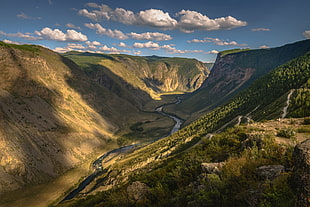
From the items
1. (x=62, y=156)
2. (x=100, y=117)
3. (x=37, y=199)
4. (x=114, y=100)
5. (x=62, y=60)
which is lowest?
(x=37, y=199)

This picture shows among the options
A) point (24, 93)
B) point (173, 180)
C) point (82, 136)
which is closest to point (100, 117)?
point (82, 136)

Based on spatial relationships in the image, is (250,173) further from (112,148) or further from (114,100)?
(114,100)

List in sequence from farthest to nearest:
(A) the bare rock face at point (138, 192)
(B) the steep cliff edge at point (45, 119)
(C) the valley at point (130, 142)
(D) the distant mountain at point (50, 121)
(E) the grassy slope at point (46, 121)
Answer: (D) the distant mountain at point (50, 121)
(B) the steep cliff edge at point (45, 119)
(E) the grassy slope at point (46, 121)
(A) the bare rock face at point (138, 192)
(C) the valley at point (130, 142)

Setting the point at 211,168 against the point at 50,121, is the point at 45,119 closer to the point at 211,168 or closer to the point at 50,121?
the point at 50,121

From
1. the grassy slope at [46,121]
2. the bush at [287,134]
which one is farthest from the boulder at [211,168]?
the grassy slope at [46,121]

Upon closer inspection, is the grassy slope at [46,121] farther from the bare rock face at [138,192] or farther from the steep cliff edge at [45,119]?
the bare rock face at [138,192]
